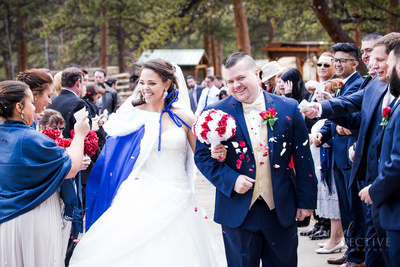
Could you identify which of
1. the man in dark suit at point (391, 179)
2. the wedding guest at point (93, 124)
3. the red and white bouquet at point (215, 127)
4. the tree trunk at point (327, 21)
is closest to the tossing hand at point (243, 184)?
the red and white bouquet at point (215, 127)

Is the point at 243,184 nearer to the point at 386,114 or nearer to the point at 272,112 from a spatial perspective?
the point at 272,112

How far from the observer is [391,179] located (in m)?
3.08

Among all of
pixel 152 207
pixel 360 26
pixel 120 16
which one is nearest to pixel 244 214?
pixel 152 207

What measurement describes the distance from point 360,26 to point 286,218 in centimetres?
1212

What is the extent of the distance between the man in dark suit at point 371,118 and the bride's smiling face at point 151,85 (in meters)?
1.58

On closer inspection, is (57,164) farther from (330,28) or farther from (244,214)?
(330,28)

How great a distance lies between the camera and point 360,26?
46.4ft

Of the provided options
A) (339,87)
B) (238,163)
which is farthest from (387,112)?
(339,87)

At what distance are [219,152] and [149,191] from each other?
93 cm

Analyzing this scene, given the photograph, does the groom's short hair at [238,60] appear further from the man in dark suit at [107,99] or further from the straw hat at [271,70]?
the man in dark suit at [107,99]

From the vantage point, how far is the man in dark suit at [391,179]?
3084 mm

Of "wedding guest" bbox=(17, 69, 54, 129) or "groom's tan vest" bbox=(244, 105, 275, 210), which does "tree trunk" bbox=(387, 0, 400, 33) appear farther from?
"wedding guest" bbox=(17, 69, 54, 129)

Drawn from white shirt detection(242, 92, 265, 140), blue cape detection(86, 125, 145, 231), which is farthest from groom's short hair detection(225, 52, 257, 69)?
blue cape detection(86, 125, 145, 231)

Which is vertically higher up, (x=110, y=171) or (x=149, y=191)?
(x=110, y=171)
